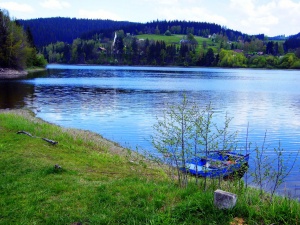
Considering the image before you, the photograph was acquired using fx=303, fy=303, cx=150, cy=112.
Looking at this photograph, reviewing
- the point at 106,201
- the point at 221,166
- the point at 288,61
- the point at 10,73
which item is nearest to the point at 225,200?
the point at 221,166

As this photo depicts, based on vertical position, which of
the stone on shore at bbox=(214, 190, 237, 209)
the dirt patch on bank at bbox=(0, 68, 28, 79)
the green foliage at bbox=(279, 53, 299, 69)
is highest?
the green foliage at bbox=(279, 53, 299, 69)

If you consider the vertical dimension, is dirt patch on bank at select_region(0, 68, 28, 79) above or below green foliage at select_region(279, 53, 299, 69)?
below

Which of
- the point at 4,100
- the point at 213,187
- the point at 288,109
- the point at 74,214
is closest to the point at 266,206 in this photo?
the point at 213,187

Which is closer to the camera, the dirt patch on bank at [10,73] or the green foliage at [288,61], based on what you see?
the dirt patch on bank at [10,73]

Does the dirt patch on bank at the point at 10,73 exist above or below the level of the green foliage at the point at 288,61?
below

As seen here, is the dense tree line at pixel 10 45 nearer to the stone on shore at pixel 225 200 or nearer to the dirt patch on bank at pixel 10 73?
the dirt patch on bank at pixel 10 73

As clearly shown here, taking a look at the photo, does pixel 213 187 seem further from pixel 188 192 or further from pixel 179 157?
pixel 179 157

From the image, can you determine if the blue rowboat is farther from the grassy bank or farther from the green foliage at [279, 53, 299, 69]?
the green foliage at [279, 53, 299, 69]

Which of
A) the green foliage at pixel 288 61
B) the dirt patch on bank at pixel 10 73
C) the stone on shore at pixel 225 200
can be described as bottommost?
the dirt patch on bank at pixel 10 73

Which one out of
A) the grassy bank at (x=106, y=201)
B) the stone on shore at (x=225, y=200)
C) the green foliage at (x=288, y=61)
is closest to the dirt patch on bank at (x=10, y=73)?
the grassy bank at (x=106, y=201)

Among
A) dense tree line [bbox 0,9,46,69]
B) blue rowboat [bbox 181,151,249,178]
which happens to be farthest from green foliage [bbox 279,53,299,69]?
blue rowboat [bbox 181,151,249,178]

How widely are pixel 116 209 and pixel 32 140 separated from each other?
11.2m

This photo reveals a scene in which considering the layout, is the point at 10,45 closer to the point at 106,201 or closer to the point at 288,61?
the point at 106,201

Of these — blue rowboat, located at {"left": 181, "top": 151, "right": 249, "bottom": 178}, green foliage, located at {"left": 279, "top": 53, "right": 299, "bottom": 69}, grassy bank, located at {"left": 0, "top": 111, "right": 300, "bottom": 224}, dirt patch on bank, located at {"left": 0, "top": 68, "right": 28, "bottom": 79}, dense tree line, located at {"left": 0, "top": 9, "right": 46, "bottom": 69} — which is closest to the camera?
grassy bank, located at {"left": 0, "top": 111, "right": 300, "bottom": 224}
